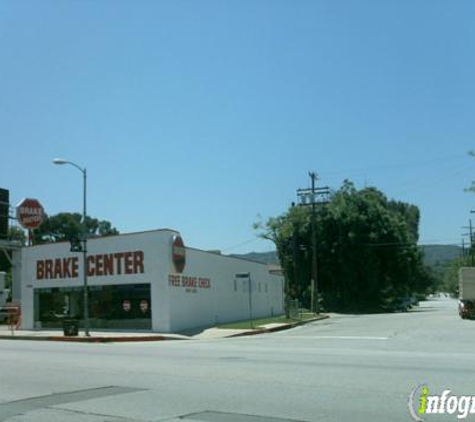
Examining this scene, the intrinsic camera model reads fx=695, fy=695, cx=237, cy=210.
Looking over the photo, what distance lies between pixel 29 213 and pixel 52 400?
41.2m

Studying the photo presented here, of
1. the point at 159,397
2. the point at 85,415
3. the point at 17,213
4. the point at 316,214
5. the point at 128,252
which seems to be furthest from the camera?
the point at 316,214

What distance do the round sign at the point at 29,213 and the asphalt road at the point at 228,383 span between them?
30.2 metres

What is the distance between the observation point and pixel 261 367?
1616 cm

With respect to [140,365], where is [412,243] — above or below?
above

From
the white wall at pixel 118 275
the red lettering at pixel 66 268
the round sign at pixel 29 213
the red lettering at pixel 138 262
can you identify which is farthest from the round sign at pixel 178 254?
the round sign at pixel 29 213

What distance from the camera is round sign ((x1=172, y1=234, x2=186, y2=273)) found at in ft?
120

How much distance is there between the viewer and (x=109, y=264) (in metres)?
38.3

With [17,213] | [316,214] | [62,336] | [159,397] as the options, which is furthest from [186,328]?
[316,214]

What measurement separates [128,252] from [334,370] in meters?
23.8

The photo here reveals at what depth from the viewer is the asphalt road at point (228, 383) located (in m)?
10.0

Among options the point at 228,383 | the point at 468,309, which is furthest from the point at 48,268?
the point at 228,383

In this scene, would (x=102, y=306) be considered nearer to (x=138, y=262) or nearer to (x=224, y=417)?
(x=138, y=262)

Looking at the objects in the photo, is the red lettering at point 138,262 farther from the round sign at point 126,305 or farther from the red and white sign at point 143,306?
the round sign at point 126,305

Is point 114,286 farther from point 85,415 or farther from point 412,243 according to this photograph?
point 412,243
